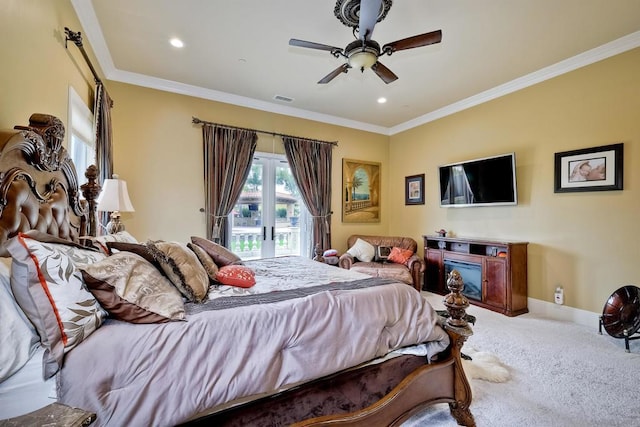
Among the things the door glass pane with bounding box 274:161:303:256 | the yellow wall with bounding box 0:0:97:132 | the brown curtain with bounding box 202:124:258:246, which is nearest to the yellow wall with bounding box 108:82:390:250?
the brown curtain with bounding box 202:124:258:246

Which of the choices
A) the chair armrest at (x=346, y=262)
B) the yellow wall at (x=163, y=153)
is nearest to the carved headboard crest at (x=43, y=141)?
the yellow wall at (x=163, y=153)

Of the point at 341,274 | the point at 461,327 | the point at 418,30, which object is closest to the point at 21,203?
the point at 341,274

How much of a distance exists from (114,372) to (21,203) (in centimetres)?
97

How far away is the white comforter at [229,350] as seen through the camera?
1080 mm

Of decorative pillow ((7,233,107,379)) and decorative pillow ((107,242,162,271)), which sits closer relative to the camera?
decorative pillow ((7,233,107,379))

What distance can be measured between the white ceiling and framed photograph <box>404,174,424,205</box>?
4.76 feet

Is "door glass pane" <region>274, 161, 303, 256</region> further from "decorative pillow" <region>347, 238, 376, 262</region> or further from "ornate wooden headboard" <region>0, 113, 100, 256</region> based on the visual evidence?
"ornate wooden headboard" <region>0, 113, 100, 256</region>

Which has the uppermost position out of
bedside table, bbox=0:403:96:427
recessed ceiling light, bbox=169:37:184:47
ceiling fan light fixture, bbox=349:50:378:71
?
recessed ceiling light, bbox=169:37:184:47

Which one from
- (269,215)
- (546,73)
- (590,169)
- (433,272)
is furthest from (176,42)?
(590,169)

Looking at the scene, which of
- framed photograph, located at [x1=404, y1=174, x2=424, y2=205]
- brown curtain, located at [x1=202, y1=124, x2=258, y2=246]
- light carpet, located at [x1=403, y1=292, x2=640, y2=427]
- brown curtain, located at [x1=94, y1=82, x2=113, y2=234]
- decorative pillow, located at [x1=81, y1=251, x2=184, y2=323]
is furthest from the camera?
framed photograph, located at [x1=404, y1=174, x2=424, y2=205]

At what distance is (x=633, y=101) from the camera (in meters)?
3.00

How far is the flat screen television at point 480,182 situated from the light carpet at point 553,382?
5.86 feet

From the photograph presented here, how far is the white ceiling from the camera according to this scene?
255 centimetres

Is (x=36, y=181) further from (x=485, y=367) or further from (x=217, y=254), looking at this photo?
(x=485, y=367)
